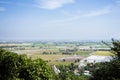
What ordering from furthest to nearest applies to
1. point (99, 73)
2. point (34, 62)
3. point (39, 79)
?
point (34, 62) → point (39, 79) → point (99, 73)

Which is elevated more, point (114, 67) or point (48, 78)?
point (114, 67)

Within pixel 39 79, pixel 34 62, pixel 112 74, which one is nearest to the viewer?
pixel 112 74

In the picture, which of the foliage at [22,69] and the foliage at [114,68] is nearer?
the foliage at [114,68]

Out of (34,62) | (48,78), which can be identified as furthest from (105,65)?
(34,62)

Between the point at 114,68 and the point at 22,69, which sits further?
the point at 22,69

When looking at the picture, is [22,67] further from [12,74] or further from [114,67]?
[114,67]

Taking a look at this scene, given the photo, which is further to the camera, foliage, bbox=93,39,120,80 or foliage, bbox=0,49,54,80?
foliage, bbox=0,49,54,80

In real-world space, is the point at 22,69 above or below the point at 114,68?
below

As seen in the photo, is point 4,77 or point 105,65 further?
point 4,77
